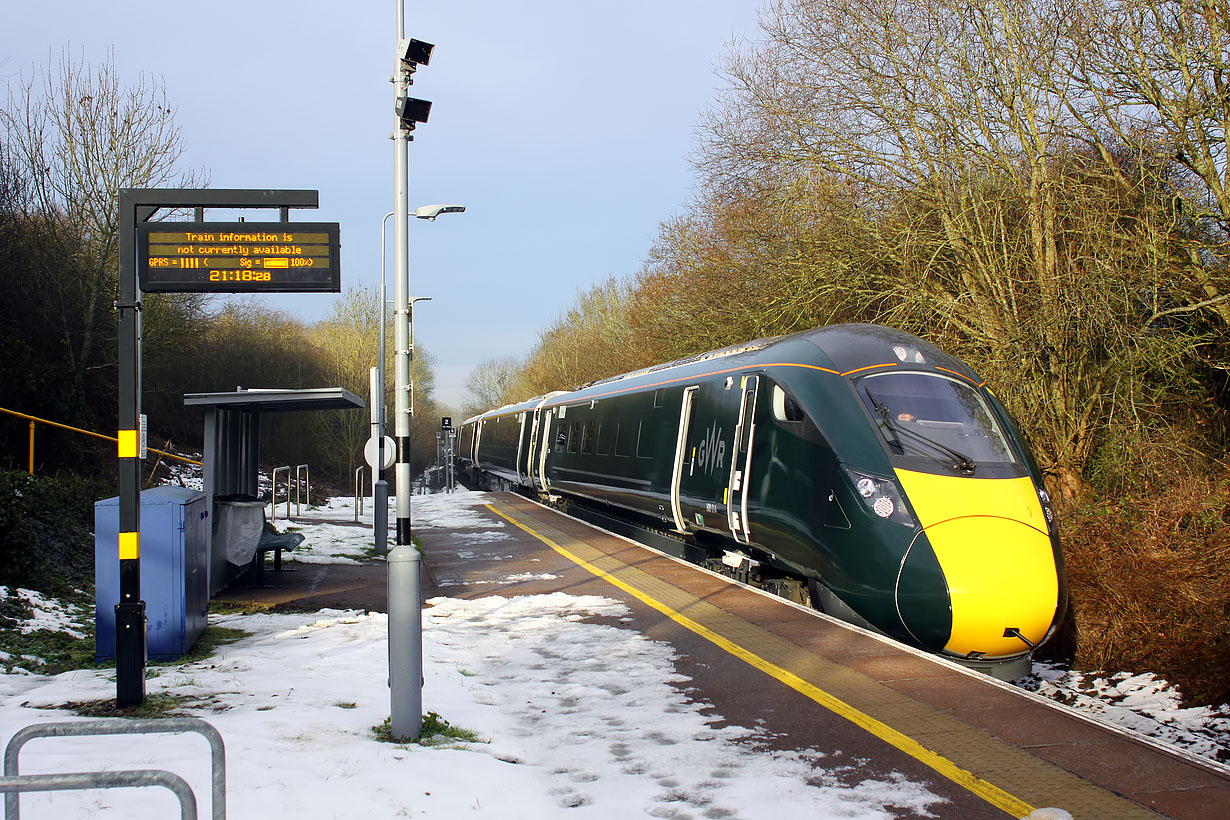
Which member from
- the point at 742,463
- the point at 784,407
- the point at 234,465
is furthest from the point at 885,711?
the point at 234,465

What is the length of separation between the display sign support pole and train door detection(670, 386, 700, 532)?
6828mm

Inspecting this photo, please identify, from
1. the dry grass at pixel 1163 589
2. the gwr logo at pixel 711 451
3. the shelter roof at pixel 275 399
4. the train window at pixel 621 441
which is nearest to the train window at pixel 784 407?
the gwr logo at pixel 711 451

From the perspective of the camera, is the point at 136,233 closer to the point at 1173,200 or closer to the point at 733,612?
the point at 733,612

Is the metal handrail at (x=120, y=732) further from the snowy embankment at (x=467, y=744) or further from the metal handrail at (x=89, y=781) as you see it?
the snowy embankment at (x=467, y=744)

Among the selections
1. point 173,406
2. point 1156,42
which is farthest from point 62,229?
point 1156,42

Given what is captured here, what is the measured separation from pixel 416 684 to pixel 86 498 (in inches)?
404

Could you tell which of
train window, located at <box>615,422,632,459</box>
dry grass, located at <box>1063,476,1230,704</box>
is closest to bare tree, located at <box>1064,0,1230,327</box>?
dry grass, located at <box>1063,476,1230,704</box>

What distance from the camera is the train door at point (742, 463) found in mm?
10393

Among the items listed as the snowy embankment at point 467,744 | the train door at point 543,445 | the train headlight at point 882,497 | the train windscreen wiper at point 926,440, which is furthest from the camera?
the train door at point 543,445

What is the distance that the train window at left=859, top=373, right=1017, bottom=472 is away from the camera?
27.5 ft

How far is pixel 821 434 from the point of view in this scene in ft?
29.1

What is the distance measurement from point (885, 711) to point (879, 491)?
251 cm

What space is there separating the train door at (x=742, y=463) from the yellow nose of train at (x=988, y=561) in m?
2.58

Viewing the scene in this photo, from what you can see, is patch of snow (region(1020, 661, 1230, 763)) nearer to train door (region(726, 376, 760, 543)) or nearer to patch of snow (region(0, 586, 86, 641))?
train door (region(726, 376, 760, 543))
